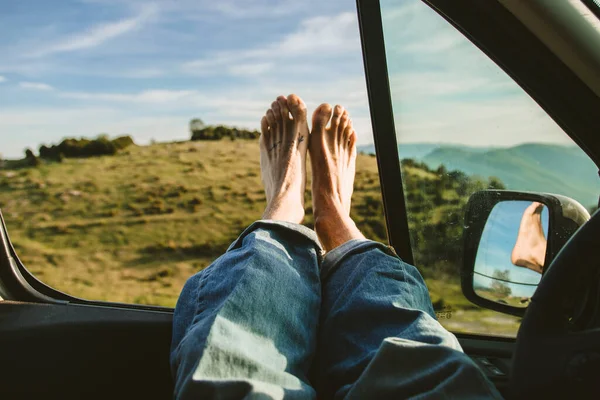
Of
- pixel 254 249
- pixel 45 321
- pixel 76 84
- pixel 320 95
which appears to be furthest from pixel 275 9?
pixel 45 321

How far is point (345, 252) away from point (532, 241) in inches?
17.1

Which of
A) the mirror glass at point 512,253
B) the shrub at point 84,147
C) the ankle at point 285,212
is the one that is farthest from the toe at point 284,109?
the mirror glass at point 512,253

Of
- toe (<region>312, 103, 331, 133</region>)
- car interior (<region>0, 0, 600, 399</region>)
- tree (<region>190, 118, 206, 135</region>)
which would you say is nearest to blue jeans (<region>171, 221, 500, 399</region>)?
car interior (<region>0, 0, 600, 399</region>)

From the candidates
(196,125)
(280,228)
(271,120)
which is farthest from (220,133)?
(280,228)

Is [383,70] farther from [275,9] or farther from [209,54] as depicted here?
[209,54]

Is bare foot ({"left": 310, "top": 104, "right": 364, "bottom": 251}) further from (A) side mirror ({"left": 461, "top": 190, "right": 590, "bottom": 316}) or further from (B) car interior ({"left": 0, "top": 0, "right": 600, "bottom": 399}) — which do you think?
(A) side mirror ({"left": 461, "top": 190, "right": 590, "bottom": 316})

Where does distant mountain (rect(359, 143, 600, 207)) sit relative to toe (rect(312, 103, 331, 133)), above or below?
below

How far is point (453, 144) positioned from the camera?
1.20 metres

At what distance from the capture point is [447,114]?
119 cm

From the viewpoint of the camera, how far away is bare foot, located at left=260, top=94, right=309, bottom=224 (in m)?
1.44

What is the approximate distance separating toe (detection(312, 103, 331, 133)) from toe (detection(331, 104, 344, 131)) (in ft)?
0.06

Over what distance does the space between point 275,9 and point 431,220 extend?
0.82m

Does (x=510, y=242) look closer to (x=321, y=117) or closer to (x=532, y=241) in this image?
(x=532, y=241)

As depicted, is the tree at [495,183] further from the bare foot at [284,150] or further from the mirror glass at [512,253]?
the bare foot at [284,150]
